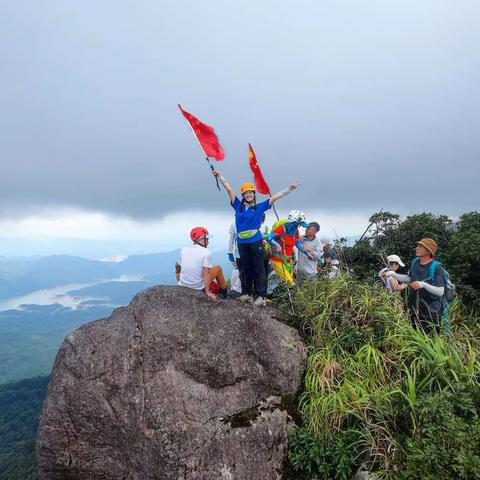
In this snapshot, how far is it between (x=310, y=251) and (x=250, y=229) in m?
2.74

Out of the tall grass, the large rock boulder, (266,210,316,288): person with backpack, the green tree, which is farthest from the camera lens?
the green tree

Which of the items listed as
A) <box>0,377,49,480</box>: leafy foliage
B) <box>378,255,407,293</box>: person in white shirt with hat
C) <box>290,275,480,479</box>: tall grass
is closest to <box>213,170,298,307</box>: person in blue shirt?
<box>290,275,480,479</box>: tall grass

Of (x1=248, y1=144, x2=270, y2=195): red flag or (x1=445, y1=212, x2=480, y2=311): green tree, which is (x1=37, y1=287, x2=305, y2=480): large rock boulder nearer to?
(x1=248, y1=144, x2=270, y2=195): red flag

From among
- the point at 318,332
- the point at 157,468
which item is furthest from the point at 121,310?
the point at 318,332

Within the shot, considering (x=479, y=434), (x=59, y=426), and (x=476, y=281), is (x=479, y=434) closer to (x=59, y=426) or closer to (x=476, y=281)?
(x=59, y=426)

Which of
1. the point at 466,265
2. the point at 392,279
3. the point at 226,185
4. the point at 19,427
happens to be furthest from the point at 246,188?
the point at 19,427

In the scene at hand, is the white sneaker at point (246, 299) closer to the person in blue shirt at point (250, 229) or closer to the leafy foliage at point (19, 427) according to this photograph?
the person in blue shirt at point (250, 229)

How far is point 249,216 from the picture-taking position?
305 inches

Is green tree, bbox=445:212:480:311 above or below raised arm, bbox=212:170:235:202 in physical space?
below

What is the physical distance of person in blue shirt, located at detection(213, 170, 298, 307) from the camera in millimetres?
7777

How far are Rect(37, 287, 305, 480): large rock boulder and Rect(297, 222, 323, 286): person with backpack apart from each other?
3.05 m

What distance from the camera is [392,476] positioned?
197 inches

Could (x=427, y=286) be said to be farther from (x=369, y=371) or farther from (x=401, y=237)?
(x=401, y=237)

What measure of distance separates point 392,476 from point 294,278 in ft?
18.4
